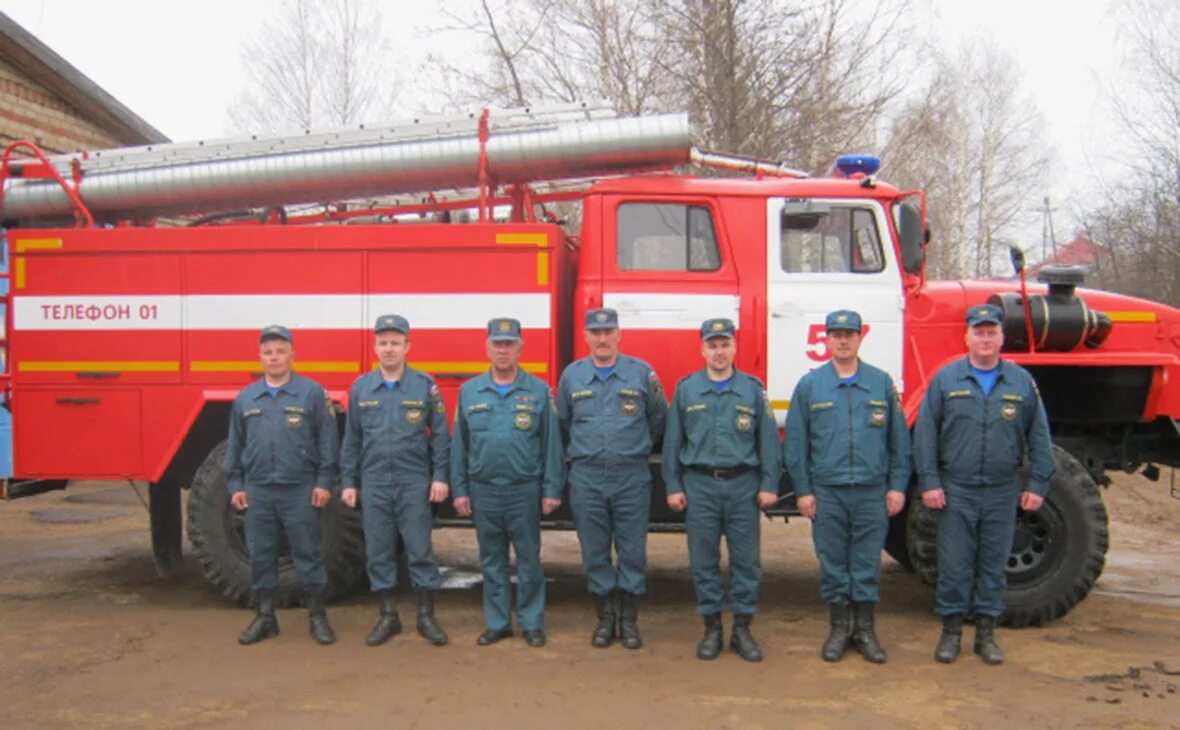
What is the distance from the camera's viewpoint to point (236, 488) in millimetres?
5414

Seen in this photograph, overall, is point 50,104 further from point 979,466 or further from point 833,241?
point 979,466

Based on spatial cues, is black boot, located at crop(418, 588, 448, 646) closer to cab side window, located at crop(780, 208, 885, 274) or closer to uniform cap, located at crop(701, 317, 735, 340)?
uniform cap, located at crop(701, 317, 735, 340)

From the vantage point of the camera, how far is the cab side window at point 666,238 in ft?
19.3

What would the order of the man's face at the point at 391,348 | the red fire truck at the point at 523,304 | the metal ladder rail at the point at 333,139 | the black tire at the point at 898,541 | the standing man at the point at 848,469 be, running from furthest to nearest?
the black tire at the point at 898,541
the metal ladder rail at the point at 333,139
the red fire truck at the point at 523,304
the man's face at the point at 391,348
the standing man at the point at 848,469

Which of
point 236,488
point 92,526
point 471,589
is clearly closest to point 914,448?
point 471,589

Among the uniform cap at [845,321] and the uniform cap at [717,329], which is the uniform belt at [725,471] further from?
the uniform cap at [845,321]

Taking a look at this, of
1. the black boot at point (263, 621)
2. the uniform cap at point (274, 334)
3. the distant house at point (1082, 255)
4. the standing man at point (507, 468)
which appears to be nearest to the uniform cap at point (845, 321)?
the standing man at point (507, 468)

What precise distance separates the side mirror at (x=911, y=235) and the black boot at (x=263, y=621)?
13.6 feet

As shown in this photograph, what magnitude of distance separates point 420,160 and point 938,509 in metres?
3.68

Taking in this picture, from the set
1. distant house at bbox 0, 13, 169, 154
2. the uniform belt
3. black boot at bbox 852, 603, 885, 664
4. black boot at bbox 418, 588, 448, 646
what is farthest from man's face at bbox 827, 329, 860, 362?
distant house at bbox 0, 13, 169, 154

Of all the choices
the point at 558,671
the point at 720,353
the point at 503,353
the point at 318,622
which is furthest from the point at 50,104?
the point at 558,671

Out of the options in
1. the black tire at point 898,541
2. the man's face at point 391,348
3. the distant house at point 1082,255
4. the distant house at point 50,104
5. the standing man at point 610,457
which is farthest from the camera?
the distant house at point 1082,255

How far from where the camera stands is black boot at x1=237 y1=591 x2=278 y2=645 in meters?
5.36

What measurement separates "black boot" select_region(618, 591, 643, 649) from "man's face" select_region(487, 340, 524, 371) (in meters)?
1.39
